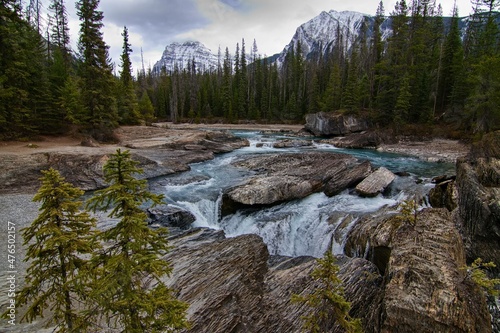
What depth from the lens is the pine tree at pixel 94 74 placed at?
81.2 feet

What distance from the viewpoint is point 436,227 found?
7137 mm

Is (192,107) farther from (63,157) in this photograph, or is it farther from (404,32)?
(63,157)

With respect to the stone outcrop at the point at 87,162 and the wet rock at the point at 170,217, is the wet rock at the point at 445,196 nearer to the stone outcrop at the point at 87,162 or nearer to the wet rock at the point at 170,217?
the wet rock at the point at 170,217

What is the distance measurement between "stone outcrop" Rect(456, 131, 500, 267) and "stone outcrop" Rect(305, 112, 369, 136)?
104 feet

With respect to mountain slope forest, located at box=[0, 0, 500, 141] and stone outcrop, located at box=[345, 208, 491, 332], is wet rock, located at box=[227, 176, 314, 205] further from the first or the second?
mountain slope forest, located at box=[0, 0, 500, 141]

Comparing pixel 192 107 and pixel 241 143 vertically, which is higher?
pixel 192 107

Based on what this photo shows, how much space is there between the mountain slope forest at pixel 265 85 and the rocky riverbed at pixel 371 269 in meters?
14.1

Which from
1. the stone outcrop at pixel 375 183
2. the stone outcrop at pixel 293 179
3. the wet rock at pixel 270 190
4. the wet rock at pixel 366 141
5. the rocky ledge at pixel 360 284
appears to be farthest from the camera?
the wet rock at pixel 366 141

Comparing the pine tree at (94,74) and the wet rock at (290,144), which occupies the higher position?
the pine tree at (94,74)

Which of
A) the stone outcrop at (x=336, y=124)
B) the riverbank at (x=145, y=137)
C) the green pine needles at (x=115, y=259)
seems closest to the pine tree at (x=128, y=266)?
the green pine needles at (x=115, y=259)

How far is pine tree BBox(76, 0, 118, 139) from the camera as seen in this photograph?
24.8m

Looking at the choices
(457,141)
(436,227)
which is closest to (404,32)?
(457,141)

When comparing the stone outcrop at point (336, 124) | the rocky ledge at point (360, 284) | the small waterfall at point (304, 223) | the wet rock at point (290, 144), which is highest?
the stone outcrop at point (336, 124)

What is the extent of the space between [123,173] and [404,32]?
5113 cm
